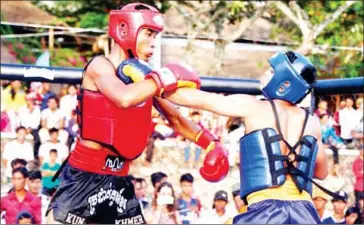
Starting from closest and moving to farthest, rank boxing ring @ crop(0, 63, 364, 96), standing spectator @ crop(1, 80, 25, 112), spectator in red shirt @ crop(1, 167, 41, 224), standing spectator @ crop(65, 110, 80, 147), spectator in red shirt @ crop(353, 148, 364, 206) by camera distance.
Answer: boxing ring @ crop(0, 63, 364, 96) → spectator in red shirt @ crop(1, 167, 41, 224) → standing spectator @ crop(65, 110, 80, 147) → spectator in red shirt @ crop(353, 148, 364, 206) → standing spectator @ crop(1, 80, 25, 112)

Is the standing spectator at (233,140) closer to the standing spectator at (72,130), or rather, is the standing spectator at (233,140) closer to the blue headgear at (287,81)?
the standing spectator at (72,130)

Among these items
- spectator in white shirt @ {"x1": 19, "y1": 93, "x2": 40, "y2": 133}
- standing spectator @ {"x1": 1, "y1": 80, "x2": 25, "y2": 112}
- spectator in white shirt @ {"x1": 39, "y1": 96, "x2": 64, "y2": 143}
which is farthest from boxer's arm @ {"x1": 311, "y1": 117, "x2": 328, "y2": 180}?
standing spectator @ {"x1": 1, "y1": 80, "x2": 25, "y2": 112}

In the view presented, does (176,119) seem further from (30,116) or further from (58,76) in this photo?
(30,116)

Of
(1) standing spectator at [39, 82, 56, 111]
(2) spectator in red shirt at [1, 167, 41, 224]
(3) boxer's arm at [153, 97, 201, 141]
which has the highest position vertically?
(1) standing spectator at [39, 82, 56, 111]

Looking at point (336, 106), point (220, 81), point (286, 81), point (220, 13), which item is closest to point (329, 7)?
point (220, 13)

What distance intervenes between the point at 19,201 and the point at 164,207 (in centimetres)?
111

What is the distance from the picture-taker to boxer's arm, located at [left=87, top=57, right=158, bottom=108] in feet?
13.8

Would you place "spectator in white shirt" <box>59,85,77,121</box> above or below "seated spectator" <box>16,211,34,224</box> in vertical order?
above

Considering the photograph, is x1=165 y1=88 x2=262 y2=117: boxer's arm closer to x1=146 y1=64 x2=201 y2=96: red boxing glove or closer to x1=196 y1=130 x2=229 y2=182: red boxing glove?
x1=146 y1=64 x2=201 y2=96: red boxing glove

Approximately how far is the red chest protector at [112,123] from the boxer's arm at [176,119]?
213 mm

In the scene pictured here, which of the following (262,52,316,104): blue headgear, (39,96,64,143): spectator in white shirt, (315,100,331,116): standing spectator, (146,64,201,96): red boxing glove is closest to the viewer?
(146,64,201,96): red boxing glove

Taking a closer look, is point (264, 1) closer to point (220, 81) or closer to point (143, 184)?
point (143, 184)

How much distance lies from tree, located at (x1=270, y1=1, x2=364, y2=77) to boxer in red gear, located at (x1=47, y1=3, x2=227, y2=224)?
9261 mm

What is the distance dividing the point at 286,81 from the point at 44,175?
13.3ft
